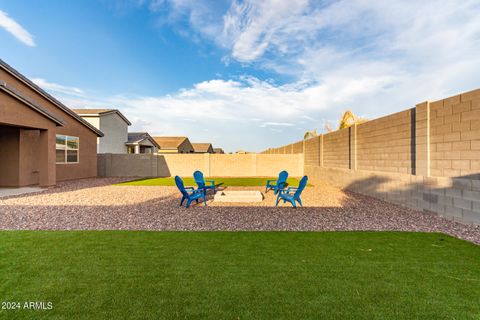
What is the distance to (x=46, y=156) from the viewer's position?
1116 cm

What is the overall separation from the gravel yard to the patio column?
133 inches

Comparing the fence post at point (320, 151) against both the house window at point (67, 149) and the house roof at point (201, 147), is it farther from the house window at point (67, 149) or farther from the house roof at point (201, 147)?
the house roof at point (201, 147)

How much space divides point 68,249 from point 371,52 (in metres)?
13.4

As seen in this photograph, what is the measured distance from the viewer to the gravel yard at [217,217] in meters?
5.12

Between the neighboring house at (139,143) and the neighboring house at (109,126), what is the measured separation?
3.23 ft

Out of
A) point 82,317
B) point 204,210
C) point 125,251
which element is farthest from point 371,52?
point 82,317

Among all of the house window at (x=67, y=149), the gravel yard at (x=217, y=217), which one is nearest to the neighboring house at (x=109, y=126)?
the house window at (x=67, y=149)

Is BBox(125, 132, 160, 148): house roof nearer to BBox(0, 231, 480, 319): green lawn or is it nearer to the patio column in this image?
the patio column

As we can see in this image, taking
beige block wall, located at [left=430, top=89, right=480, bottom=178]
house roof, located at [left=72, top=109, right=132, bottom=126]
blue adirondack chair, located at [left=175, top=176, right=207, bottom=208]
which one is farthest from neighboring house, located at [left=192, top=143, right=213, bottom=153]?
beige block wall, located at [left=430, top=89, right=480, bottom=178]

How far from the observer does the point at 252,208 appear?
7.12 meters

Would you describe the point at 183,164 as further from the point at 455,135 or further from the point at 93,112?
the point at 455,135

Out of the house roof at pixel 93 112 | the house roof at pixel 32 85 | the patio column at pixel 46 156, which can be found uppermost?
the house roof at pixel 93 112

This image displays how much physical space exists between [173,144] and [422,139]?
3690 centimetres

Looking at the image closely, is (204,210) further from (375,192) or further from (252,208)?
(375,192)
